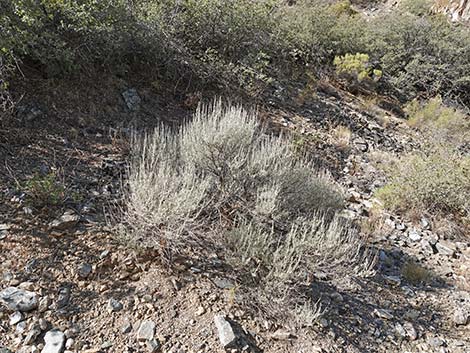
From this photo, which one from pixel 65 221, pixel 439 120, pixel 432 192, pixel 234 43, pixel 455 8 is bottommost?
pixel 65 221

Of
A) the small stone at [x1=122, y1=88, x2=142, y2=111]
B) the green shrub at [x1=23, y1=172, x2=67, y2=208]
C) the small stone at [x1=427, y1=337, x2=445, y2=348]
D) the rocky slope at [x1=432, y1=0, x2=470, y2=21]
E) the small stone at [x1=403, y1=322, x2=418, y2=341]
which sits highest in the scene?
the rocky slope at [x1=432, y1=0, x2=470, y2=21]

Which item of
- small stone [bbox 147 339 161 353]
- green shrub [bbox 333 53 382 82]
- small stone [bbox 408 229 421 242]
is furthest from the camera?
green shrub [bbox 333 53 382 82]

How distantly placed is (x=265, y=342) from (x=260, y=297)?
0.32 m

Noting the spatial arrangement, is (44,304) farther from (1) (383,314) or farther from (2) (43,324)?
(1) (383,314)

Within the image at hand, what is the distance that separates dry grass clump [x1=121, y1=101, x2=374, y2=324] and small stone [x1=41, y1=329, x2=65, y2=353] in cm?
78

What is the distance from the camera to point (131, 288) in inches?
86.6

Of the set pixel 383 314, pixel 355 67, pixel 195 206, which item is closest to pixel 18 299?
pixel 195 206

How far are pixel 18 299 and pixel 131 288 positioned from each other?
0.67 m

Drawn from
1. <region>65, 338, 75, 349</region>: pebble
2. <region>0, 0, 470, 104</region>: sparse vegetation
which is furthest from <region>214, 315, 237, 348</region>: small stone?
<region>0, 0, 470, 104</region>: sparse vegetation

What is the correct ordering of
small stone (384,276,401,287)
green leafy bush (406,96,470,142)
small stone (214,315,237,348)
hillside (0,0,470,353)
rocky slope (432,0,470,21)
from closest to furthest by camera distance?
small stone (214,315,237,348) < hillside (0,0,470,353) < small stone (384,276,401,287) < green leafy bush (406,96,470,142) < rocky slope (432,0,470,21)

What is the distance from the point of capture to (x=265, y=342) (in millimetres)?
2098

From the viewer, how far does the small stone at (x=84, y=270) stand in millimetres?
2180

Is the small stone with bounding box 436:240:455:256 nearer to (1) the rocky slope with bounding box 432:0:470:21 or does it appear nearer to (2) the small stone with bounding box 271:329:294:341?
(2) the small stone with bounding box 271:329:294:341

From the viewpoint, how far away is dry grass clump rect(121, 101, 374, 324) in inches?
93.4
